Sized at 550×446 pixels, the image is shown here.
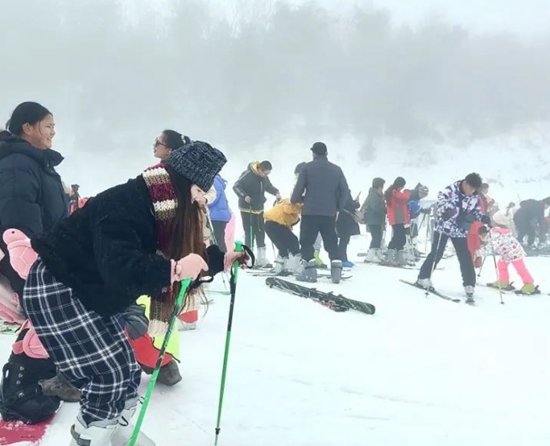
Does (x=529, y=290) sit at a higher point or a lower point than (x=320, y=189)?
lower

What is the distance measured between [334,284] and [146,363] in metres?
4.99

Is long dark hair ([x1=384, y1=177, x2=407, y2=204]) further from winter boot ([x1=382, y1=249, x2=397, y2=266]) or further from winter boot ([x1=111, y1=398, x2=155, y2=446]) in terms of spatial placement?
winter boot ([x1=111, y1=398, x2=155, y2=446])

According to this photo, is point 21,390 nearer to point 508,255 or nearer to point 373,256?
point 508,255

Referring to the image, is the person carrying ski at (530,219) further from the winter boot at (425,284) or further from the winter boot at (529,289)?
the winter boot at (425,284)

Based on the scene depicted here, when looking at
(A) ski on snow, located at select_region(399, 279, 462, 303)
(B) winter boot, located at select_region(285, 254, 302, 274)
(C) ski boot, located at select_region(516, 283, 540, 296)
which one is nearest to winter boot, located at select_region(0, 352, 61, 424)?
(B) winter boot, located at select_region(285, 254, 302, 274)

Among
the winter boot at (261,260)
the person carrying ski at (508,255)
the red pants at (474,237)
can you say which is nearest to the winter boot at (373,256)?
the winter boot at (261,260)

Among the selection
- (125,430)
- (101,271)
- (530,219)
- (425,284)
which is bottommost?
(125,430)

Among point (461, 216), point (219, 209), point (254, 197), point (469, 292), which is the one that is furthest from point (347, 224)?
point (219, 209)

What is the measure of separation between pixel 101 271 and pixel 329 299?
4673 millimetres

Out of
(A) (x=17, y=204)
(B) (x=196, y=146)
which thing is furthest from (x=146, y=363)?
(B) (x=196, y=146)

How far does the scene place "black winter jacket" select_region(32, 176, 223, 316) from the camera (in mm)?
1902

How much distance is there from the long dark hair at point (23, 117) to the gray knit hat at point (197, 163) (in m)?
1.39

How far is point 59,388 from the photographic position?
2.91 meters

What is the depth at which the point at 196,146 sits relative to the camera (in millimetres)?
2193
